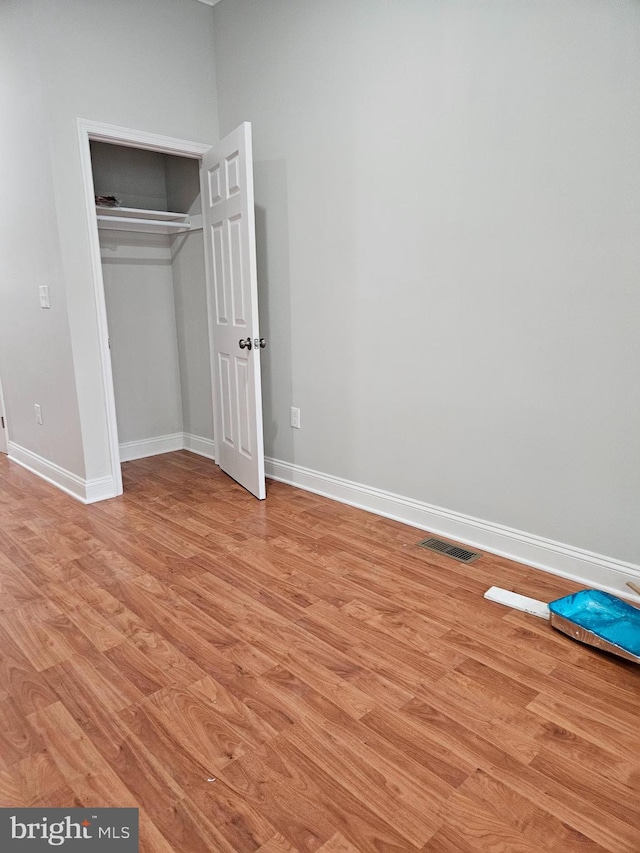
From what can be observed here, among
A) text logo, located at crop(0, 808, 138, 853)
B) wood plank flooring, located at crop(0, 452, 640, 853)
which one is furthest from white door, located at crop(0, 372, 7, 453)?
text logo, located at crop(0, 808, 138, 853)

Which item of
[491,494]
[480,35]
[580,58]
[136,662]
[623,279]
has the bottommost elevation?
[136,662]

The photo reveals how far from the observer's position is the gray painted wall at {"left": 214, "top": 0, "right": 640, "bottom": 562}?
2.06 m

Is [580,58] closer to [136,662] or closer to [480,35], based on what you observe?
[480,35]

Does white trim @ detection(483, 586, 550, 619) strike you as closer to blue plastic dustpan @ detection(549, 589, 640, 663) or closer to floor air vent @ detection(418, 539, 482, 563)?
blue plastic dustpan @ detection(549, 589, 640, 663)

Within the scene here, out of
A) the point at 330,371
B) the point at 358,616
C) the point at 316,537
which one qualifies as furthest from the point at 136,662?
the point at 330,371

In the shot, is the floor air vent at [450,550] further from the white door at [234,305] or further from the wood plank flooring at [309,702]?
the white door at [234,305]

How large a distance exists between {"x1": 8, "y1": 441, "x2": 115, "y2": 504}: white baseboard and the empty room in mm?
26

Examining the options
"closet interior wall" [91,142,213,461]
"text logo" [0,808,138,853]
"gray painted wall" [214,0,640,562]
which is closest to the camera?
"text logo" [0,808,138,853]

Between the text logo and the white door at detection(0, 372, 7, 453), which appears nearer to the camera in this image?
the text logo

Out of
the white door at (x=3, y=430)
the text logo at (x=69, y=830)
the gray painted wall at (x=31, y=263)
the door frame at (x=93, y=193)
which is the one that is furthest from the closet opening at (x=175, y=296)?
the text logo at (x=69, y=830)

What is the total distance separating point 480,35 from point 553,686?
2.44 meters

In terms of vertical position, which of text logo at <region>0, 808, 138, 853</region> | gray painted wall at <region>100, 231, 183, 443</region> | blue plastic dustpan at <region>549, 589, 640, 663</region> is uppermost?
gray painted wall at <region>100, 231, 183, 443</region>

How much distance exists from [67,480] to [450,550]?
2.40 metres

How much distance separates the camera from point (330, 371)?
10.6 ft
